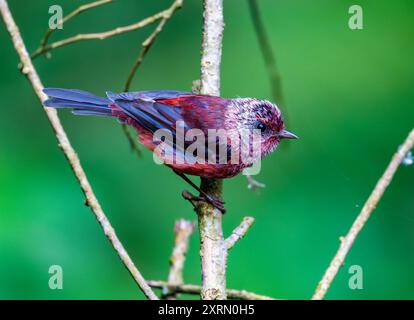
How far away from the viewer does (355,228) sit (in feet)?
9.52

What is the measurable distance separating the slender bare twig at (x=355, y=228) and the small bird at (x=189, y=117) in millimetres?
908

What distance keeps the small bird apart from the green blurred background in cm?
52

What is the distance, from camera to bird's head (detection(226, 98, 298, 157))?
12.6 ft

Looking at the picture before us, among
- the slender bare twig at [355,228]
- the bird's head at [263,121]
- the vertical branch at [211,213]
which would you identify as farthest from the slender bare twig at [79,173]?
the bird's head at [263,121]

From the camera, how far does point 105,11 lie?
17.8ft

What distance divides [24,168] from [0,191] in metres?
0.23

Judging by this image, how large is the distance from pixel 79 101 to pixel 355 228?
1.74 meters

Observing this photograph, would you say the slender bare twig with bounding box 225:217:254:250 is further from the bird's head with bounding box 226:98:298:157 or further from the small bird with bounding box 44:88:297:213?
the bird's head with bounding box 226:98:298:157

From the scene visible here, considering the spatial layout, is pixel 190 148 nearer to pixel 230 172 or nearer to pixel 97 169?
pixel 230 172

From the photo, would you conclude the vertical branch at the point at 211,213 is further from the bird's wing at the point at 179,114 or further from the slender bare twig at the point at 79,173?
the slender bare twig at the point at 79,173

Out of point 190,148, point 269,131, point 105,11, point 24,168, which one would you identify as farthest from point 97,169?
point 105,11

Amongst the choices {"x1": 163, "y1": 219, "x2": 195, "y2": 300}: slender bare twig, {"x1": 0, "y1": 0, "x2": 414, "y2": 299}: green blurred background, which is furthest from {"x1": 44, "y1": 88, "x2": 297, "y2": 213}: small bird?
{"x1": 0, "y1": 0, "x2": 414, "y2": 299}: green blurred background

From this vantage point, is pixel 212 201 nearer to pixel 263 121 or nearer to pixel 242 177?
pixel 263 121
